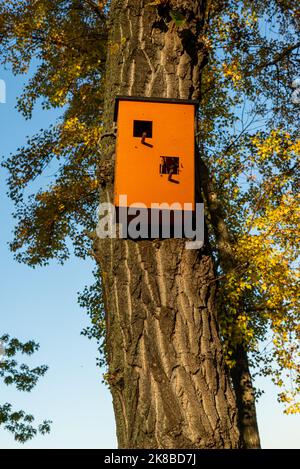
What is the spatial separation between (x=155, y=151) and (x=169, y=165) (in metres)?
0.20

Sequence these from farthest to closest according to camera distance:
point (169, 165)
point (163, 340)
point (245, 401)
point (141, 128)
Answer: point (245, 401)
point (141, 128)
point (169, 165)
point (163, 340)

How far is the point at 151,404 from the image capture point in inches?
173

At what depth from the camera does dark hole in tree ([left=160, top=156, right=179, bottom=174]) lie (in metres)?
5.42

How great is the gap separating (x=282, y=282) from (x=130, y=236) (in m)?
6.60

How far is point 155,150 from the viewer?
5.51 m

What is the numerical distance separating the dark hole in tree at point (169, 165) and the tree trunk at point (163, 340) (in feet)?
1.71

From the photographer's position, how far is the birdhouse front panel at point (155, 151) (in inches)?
211

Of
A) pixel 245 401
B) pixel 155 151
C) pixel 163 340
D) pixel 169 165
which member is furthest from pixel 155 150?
pixel 245 401

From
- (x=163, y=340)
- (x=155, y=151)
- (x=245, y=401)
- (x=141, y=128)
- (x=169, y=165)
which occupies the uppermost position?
(x=141, y=128)

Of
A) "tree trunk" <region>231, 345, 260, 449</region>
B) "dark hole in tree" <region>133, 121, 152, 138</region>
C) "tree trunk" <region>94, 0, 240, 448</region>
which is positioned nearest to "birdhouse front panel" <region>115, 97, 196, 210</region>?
"dark hole in tree" <region>133, 121, 152, 138</region>

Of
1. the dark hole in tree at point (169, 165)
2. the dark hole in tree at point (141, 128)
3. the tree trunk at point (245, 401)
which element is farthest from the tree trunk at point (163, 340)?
the tree trunk at point (245, 401)

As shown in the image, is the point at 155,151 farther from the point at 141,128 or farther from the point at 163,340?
the point at 163,340

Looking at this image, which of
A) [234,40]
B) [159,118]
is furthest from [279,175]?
[159,118]

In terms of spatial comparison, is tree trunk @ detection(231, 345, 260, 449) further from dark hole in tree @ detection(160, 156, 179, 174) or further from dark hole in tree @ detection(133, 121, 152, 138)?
dark hole in tree @ detection(133, 121, 152, 138)
